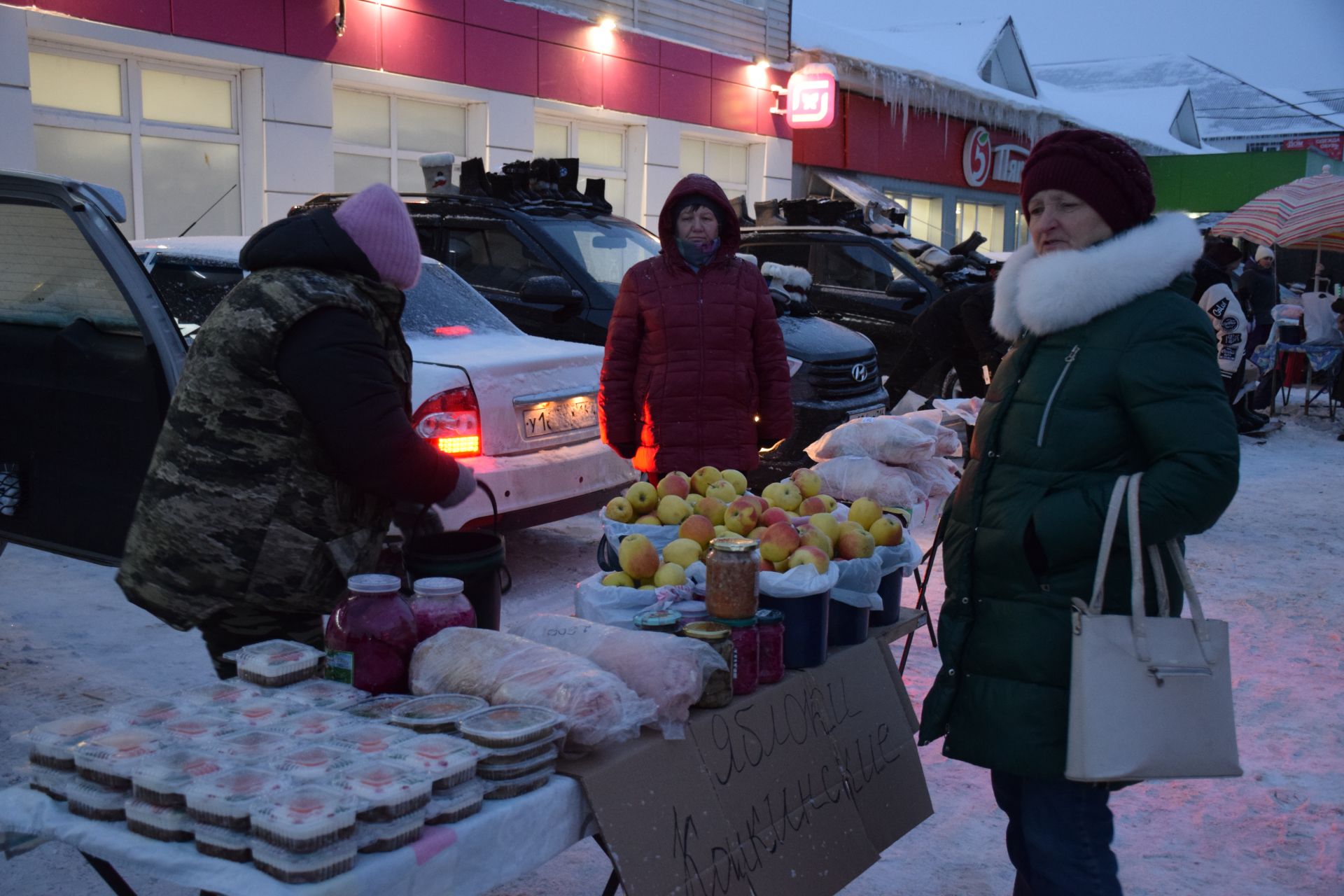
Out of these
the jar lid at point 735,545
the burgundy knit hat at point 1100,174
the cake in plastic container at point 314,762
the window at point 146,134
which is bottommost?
the cake in plastic container at point 314,762

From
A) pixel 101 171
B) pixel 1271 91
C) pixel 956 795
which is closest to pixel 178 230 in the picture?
pixel 101 171

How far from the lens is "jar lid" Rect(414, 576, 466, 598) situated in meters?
2.48

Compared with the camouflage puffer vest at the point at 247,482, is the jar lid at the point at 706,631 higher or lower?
lower

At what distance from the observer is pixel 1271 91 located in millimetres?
48156

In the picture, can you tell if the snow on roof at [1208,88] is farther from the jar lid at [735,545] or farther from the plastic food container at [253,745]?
the plastic food container at [253,745]

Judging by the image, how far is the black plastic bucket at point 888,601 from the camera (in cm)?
353

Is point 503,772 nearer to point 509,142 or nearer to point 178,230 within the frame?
point 178,230

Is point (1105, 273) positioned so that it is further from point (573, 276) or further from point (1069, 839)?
point (573, 276)

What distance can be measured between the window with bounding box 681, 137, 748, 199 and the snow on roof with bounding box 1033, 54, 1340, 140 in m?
29.7

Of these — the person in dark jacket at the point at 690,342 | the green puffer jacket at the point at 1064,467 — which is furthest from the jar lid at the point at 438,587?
the person in dark jacket at the point at 690,342

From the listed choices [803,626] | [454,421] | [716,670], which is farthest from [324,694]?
[454,421]

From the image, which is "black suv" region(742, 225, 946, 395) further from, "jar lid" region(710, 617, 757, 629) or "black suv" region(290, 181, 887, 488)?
"jar lid" region(710, 617, 757, 629)

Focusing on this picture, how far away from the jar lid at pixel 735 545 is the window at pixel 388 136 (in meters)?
11.1

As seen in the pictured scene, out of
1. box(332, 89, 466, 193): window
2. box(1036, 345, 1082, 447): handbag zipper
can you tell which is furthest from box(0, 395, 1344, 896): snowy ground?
box(332, 89, 466, 193): window
